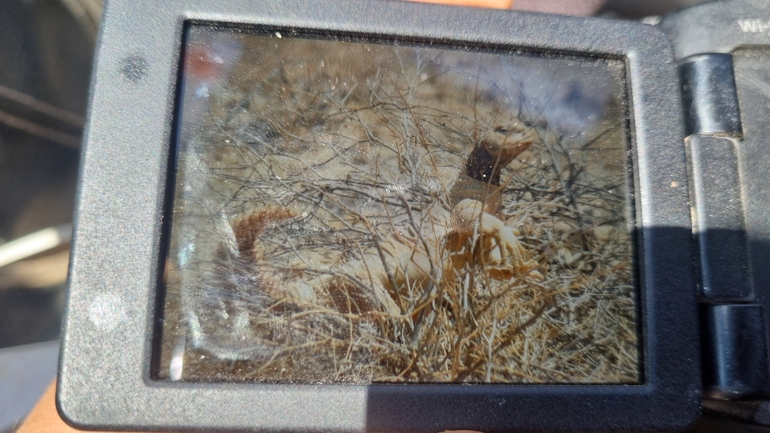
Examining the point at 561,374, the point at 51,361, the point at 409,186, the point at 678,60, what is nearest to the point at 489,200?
the point at 409,186

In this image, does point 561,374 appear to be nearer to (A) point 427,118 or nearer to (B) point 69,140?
(A) point 427,118

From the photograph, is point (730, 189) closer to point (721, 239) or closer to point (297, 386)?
point (721, 239)

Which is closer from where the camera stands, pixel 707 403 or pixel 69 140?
pixel 707 403

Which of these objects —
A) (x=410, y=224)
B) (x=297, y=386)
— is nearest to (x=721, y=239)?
(x=410, y=224)
